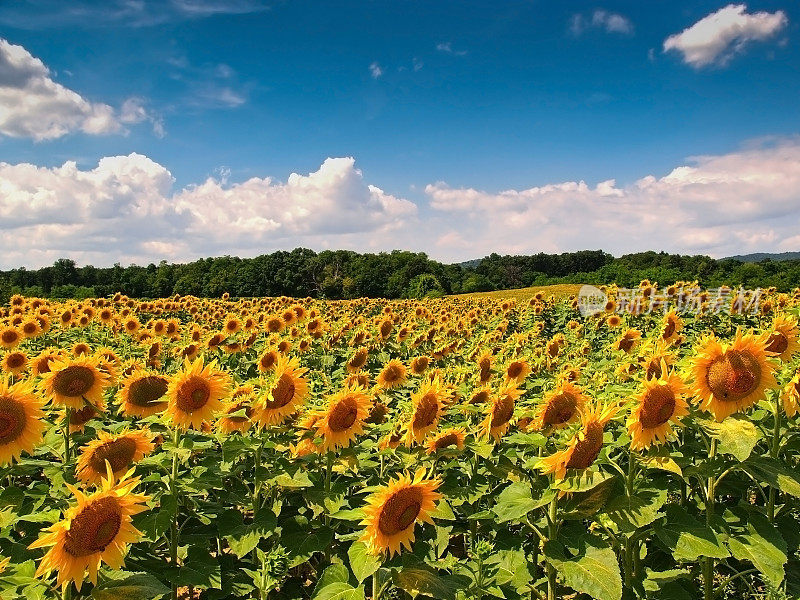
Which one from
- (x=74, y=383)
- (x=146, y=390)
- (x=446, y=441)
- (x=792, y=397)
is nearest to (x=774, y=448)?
(x=792, y=397)

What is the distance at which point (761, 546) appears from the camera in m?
2.73

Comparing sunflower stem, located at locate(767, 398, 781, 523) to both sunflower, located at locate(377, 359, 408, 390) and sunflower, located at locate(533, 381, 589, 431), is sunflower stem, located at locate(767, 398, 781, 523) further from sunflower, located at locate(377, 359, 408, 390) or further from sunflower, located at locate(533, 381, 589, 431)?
sunflower, located at locate(377, 359, 408, 390)

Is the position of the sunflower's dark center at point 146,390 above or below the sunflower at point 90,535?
above

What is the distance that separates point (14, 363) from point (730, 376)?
26.2 ft

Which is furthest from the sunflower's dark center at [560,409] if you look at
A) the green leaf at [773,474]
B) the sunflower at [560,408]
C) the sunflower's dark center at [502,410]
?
the green leaf at [773,474]

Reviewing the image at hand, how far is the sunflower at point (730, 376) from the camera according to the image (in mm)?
2918

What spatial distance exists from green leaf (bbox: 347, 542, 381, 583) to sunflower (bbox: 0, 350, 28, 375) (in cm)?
642

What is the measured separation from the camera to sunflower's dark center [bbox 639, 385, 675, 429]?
108 inches

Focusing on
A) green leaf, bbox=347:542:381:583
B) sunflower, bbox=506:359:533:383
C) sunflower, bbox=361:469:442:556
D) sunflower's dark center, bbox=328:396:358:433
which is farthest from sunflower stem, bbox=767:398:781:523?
sunflower, bbox=506:359:533:383

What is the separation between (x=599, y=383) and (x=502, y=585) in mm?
3350

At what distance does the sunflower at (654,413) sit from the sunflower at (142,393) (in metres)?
3.28

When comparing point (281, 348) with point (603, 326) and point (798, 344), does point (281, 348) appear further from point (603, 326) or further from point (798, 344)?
point (603, 326)

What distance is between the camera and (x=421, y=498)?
8.44ft

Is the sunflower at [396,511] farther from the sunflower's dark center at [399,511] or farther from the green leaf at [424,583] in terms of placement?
the green leaf at [424,583]
